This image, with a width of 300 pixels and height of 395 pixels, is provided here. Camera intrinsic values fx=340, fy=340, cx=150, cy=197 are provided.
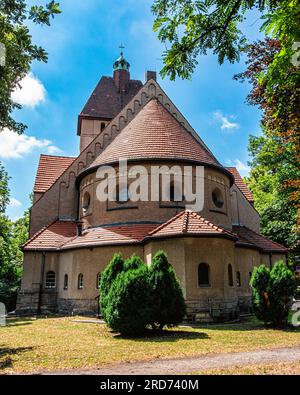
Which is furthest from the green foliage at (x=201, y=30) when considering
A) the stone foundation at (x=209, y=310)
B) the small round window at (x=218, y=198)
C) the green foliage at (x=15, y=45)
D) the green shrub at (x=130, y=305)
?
Result: the small round window at (x=218, y=198)

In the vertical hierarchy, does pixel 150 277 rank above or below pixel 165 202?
below

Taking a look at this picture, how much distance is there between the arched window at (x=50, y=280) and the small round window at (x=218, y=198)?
1110cm

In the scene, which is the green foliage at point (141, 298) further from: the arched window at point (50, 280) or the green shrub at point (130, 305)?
the arched window at point (50, 280)

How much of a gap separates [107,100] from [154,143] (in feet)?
56.0

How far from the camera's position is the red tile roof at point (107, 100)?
3397cm

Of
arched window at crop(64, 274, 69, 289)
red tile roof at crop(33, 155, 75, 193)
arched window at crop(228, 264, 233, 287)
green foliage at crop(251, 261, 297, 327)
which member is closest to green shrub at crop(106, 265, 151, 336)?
green foliage at crop(251, 261, 297, 327)

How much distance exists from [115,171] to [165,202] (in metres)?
3.56

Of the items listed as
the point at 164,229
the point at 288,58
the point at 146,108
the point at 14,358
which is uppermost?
the point at 146,108

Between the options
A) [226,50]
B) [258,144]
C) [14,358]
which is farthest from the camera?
[258,144]

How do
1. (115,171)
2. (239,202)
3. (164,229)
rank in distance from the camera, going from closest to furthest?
(164,229) → (115,171) → (239,202)

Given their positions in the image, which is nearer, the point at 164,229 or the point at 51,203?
the point at 164,229

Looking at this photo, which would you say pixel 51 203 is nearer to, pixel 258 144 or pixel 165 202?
pixel 165 202

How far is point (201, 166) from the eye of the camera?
20.3 m

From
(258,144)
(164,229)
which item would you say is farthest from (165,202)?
(258,144)
